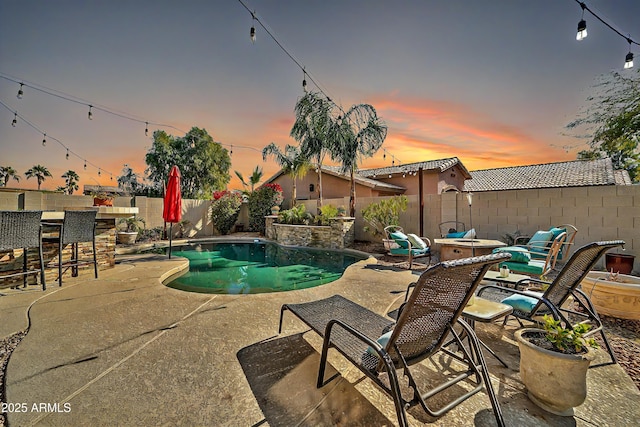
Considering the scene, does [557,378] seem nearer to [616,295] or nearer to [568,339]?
[568,339]

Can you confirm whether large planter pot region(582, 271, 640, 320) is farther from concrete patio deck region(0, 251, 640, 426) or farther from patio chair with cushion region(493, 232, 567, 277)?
concrete patio deck region(0, 251, 640, 426)

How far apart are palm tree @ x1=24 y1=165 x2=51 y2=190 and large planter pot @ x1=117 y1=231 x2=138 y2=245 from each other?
26.5m

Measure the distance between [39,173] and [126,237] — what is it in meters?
27.9

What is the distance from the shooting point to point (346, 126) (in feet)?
38.6

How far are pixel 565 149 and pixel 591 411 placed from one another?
1183cm

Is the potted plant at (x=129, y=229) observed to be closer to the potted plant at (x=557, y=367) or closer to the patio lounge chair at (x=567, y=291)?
the patio lounge chair at (x=567, y=291)

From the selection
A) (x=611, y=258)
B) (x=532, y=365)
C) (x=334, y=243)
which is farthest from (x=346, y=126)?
(x=532, y=365)

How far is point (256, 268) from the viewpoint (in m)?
7.42

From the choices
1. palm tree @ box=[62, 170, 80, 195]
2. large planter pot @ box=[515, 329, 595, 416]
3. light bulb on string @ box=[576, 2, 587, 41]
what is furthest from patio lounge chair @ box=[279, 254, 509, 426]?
palm tree @ box=[62, 170, 80, 195]

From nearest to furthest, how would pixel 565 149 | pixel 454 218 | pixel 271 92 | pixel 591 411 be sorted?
1. pixel 591 411
2. pixel 454 218
3. pixel 271 92
4. pixel 565 149

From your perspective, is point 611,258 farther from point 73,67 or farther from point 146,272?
point 73,67

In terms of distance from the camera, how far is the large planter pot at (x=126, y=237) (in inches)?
405

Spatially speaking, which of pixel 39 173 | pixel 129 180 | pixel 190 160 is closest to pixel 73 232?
pixel 190 160

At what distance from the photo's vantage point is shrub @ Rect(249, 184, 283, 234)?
48.6ft
